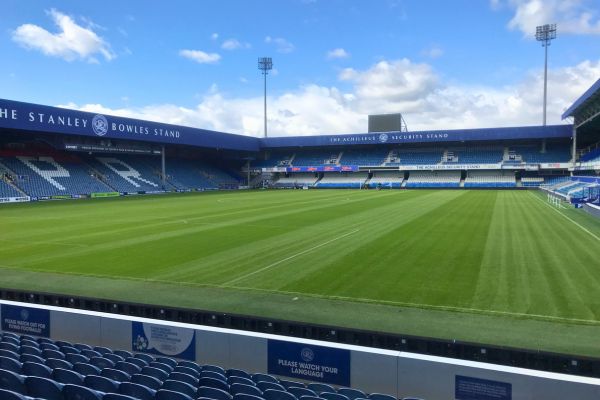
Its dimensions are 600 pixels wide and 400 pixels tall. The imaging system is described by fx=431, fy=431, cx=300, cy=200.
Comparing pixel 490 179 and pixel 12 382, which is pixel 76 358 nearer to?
pixel 12 382

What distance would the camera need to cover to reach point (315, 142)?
242ft

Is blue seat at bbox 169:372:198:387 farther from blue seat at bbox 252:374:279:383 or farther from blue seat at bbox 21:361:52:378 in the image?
blue seat at bbox 21:361:52:378

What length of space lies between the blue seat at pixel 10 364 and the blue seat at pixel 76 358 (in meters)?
→ 0.66

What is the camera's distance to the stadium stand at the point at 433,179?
Result: 220ft

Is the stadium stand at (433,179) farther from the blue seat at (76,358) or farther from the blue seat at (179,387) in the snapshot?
the blue seat at (179,387)

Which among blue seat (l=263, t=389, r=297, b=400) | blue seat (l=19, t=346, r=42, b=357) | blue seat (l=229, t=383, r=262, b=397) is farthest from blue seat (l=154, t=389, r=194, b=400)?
blue seat (l=19, t=346, r=42, b=357)

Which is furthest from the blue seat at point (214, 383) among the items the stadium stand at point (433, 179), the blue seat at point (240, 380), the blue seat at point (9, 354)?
the stadium stand at point (433, 179)

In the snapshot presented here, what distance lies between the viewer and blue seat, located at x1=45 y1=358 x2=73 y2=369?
16.2 ft

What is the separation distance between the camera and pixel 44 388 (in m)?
3.98

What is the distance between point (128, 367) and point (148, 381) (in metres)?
0.86

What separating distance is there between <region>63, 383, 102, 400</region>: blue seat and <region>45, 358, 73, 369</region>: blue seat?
1204mm

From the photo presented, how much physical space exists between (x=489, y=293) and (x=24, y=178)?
4654cm

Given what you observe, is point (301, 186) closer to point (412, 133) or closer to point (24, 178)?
point (412, 133)

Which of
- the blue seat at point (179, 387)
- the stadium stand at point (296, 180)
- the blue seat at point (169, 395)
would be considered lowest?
→ the blue seat at point (179, 387)
